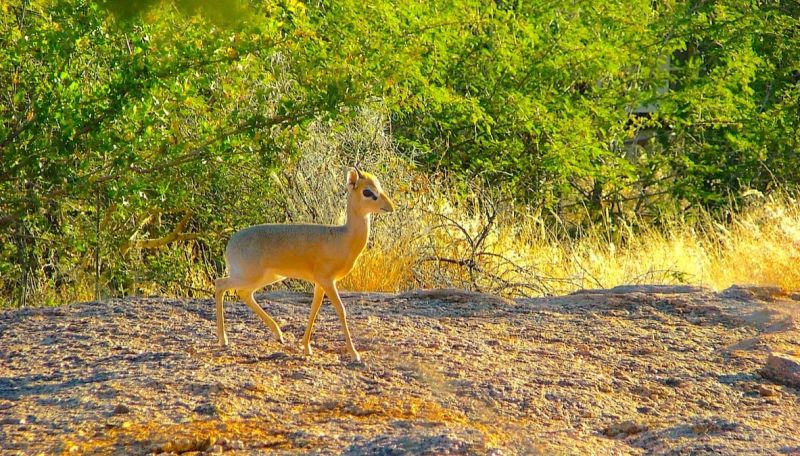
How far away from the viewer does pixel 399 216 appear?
11195 mm

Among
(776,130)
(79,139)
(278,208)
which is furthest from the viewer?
(776,130)

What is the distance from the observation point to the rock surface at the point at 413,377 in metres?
4.72

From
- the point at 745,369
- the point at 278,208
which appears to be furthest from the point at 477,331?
the point at 278,208

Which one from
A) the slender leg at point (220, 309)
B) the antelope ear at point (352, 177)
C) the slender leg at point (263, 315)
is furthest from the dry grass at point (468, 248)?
the antelope ear at point (352, 177)

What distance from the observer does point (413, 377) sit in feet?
18.8

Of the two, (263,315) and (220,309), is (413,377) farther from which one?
(220,309)

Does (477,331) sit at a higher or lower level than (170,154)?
lower

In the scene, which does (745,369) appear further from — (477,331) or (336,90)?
(336,90)

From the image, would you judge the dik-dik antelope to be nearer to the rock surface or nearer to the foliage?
the rock surface

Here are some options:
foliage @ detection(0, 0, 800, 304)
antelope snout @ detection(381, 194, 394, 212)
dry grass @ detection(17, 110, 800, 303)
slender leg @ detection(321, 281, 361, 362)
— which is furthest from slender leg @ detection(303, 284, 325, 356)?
dry grass @ detection(17, 110, 800, 303)

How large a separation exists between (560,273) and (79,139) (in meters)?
5.35

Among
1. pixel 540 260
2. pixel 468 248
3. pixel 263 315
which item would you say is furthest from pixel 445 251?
pixel 263 315

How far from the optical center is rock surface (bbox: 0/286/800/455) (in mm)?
4719

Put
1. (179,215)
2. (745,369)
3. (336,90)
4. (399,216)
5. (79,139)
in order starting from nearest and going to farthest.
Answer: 1. (745,369)
2. (79,139)
3. (336,90)
4. (399,216)
5. (179,215)
